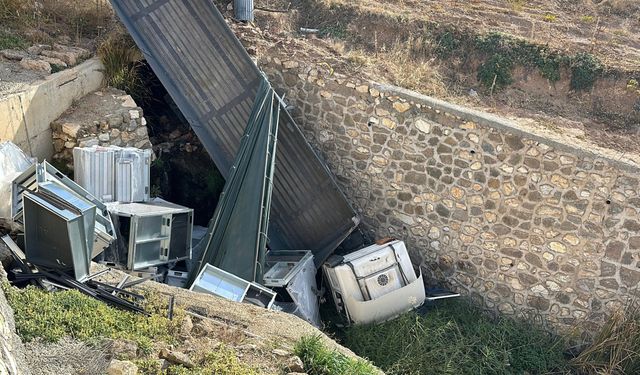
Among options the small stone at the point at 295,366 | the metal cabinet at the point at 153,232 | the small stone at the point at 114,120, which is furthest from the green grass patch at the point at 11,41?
the small stone at the point at 295,366

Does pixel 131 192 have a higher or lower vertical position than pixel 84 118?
lower

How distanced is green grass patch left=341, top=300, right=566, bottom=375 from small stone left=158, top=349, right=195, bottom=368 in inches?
104

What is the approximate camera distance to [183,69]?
8.45 m

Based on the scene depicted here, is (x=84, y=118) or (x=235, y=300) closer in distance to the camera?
(x=235, y=300)

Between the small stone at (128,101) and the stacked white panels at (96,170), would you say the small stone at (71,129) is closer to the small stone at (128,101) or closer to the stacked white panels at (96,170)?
the stacked white panels at (96,170)

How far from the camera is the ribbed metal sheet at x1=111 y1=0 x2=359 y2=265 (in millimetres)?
8344

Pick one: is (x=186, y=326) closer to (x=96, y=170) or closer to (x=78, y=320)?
(x=78, y=320)

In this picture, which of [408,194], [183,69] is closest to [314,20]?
[183,69]

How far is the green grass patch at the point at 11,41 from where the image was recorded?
28.2 feet

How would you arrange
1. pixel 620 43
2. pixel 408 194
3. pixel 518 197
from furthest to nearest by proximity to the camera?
pixel 620 43, pixel 408 194, pixel 518 197

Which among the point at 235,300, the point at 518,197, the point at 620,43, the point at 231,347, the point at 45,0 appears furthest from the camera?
the point at 620,43

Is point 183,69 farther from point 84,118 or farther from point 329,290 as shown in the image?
point 329,290

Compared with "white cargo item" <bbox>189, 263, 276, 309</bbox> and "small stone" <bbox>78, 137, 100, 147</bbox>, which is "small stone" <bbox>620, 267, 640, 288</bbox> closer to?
"white cargo item" <bbox>189, 263, 276, 309</bbox>

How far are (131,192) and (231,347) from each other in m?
3.24
